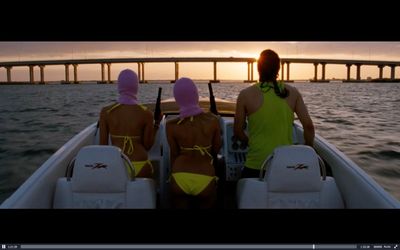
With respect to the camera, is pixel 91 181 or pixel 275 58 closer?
pixel 91 181

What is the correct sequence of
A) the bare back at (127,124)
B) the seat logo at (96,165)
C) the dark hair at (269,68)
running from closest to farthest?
the seat logo at (96,165) → the dark hair at (269,68) → the bare back at (127,124)

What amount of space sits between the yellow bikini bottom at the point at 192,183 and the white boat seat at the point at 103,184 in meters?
0.28

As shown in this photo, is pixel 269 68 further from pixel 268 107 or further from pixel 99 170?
pixel 99 170

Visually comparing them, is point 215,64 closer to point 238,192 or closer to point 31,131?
point 31,131

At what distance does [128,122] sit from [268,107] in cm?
132

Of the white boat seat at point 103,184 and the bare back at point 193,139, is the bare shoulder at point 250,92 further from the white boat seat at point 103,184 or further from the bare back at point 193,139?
the white boat seat at point 103,184

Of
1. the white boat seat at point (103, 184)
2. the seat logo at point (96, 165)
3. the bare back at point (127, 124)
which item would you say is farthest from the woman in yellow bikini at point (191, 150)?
the seat logo at point (96, 165)

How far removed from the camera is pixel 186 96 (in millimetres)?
3758

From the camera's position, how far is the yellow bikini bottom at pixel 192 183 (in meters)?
3.82

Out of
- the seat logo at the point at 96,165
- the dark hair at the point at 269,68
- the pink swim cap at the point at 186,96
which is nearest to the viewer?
the seat logo at the point at 96,165

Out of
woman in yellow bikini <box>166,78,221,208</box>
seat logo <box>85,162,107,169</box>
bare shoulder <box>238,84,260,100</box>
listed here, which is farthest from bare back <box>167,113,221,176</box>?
seat logo <box>85,162,107,169</box>
